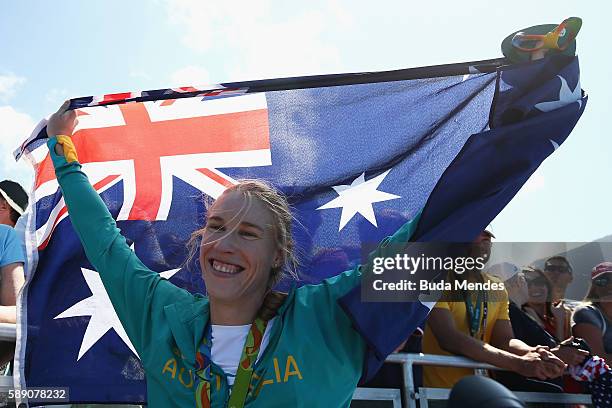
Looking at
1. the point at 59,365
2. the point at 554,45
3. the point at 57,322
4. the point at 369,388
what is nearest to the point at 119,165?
the point at 57,322

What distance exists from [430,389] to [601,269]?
8.28ft

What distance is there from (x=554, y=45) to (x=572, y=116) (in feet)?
1.19

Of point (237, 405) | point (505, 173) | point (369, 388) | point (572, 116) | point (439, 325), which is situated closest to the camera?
point (237, 405)

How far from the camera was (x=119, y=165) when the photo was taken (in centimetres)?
380

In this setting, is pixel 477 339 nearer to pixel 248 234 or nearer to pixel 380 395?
pixel 380 395

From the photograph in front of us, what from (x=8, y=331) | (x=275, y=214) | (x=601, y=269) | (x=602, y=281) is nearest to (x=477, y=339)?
(x=602, y=281)

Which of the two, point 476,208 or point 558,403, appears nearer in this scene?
point 476,208

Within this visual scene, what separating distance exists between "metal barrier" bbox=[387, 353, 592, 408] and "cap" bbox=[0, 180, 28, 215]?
3.33 metres

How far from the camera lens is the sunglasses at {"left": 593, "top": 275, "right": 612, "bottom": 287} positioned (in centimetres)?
461

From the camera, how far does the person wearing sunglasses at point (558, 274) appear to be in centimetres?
516

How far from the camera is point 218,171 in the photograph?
3.69 meters

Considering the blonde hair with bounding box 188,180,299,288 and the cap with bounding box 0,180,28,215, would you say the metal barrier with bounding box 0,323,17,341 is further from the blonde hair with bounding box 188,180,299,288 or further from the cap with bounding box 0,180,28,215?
the blonde hair with bounding box 188,180,299,288

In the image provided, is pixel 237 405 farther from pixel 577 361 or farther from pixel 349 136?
pixel 577 361

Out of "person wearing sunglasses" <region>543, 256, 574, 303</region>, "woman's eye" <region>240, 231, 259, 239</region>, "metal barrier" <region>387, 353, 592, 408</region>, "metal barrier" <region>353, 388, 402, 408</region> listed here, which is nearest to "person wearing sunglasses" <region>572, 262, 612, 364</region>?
"person wearing sunglasses" <region>543, 256, 574, 303</region>
